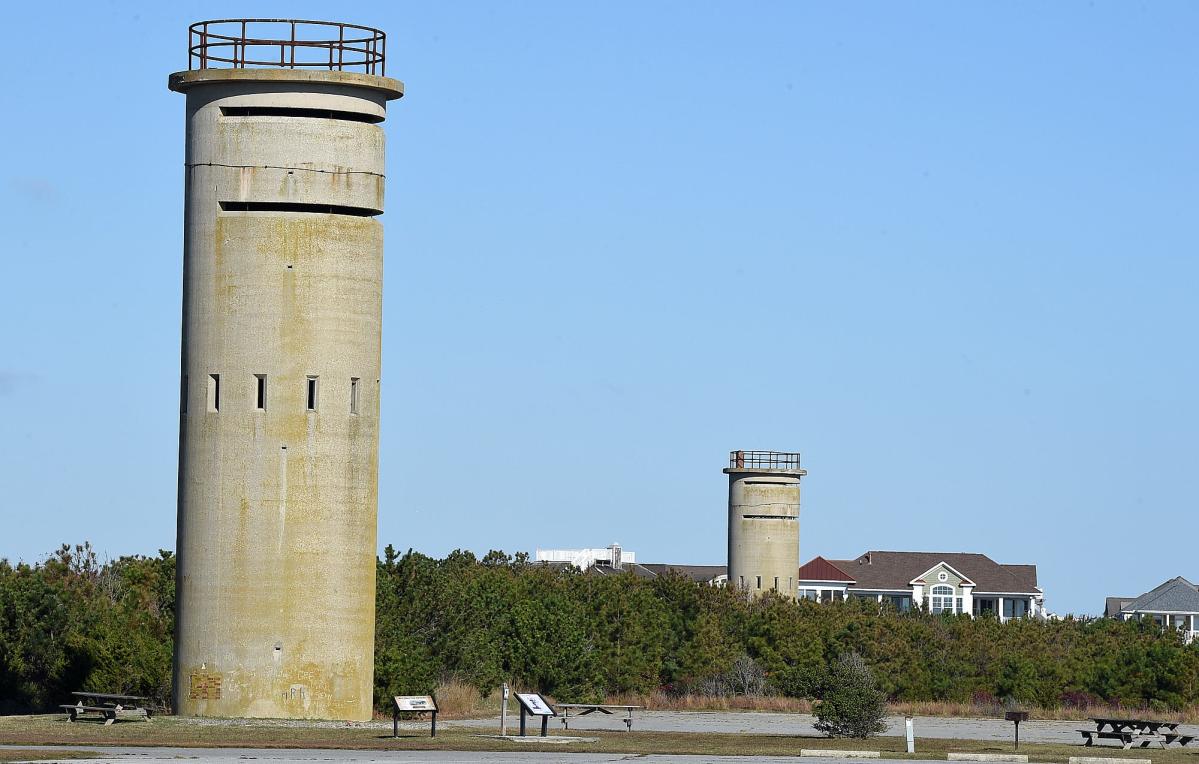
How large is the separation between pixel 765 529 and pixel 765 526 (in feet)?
0.48

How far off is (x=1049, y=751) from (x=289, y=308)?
15.8 meters

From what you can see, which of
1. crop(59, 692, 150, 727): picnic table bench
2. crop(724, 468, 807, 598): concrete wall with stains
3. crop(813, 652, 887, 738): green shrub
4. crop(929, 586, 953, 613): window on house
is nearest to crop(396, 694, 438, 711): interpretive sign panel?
crop(59, 692, 150, 727): picnic table bench

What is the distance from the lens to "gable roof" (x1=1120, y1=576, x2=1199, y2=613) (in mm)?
133375

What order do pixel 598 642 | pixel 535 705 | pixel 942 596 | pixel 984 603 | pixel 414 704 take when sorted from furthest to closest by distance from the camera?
pixel 984 603, pixel 942 596, pixel 598 642, pixel 535 705, pixel 414 704

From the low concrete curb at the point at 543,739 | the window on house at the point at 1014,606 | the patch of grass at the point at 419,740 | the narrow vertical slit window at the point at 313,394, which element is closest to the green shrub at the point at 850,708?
the patch of grass at the point at 419,740

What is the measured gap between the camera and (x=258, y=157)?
1515 inches

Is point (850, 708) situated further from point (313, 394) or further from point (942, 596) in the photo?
point (942, 596)

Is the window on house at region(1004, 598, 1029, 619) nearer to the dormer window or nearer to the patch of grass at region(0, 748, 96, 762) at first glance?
the dormer window

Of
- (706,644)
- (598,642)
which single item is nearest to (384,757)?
(598,642)

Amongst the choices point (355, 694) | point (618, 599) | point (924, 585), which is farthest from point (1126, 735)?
point (924, 585)

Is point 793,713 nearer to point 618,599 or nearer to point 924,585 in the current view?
point 618,599

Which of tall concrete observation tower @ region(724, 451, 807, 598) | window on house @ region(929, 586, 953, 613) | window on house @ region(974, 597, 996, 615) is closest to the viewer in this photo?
tall concrete observation tower @ region(724, 451, 807, 598)

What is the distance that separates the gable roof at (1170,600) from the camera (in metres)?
133

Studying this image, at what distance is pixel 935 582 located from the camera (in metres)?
132
